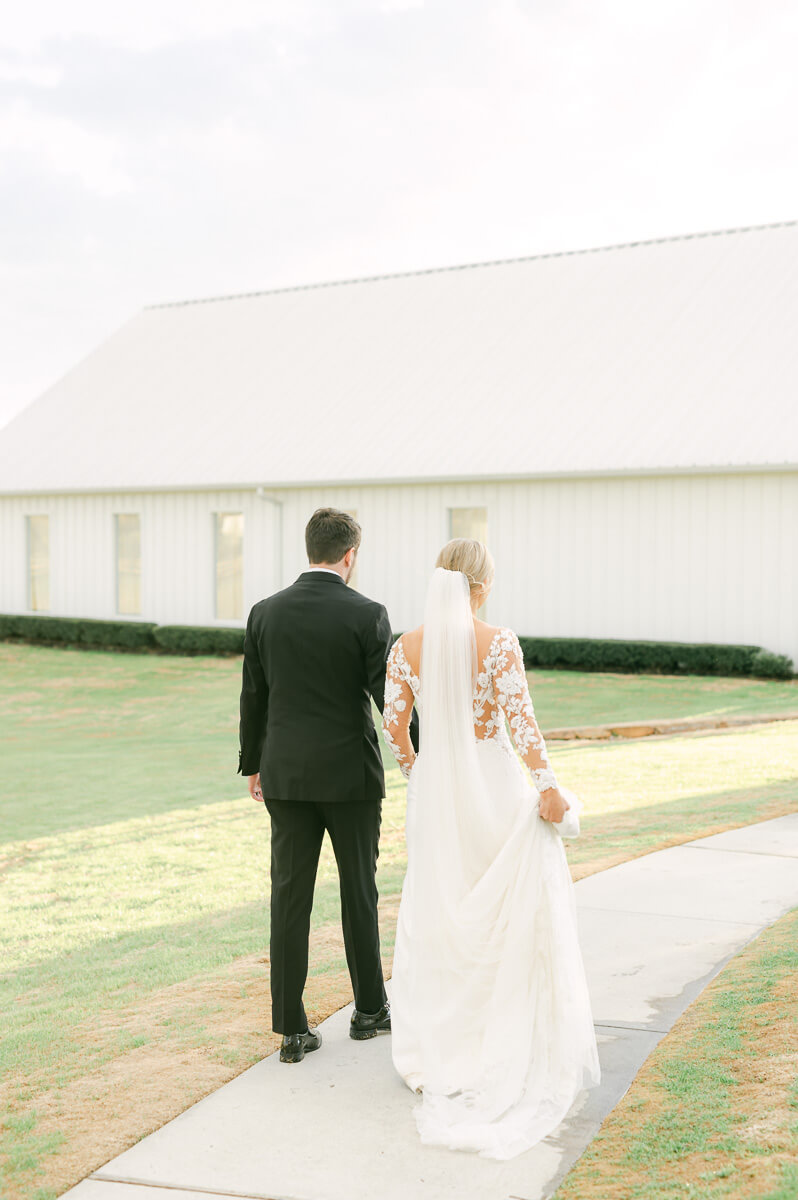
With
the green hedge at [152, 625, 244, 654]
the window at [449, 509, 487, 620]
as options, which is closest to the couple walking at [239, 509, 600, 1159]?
the window at [449, 509, 487, 620]

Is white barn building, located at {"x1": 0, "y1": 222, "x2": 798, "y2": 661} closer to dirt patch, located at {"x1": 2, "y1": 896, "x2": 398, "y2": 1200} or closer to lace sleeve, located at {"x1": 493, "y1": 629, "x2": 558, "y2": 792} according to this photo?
dirt patch, located at {"x1": 2, "y1": 896, "x2": 398, "y2": 1200}

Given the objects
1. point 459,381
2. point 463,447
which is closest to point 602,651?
point 463,447

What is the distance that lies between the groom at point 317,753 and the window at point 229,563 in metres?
21.5

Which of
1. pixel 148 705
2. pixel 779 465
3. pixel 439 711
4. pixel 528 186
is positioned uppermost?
pixel 528 186

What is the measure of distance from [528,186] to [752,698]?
20867mm

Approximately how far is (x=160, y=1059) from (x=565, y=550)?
18021 mm

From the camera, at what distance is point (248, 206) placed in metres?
39.9

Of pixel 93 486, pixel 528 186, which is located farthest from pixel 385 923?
pixel 528 186

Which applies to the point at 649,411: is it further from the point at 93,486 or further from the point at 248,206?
the point at 248,206

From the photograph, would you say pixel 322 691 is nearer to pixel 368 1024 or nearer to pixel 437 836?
pixel 437 836

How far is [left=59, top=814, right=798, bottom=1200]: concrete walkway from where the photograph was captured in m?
3.53

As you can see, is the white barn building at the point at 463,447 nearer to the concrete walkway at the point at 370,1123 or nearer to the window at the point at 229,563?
the window at the point at 229,563

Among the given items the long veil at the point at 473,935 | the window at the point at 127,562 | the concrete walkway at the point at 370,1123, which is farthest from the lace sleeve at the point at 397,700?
the window at the point at 127,562

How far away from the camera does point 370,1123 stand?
3943 mm
